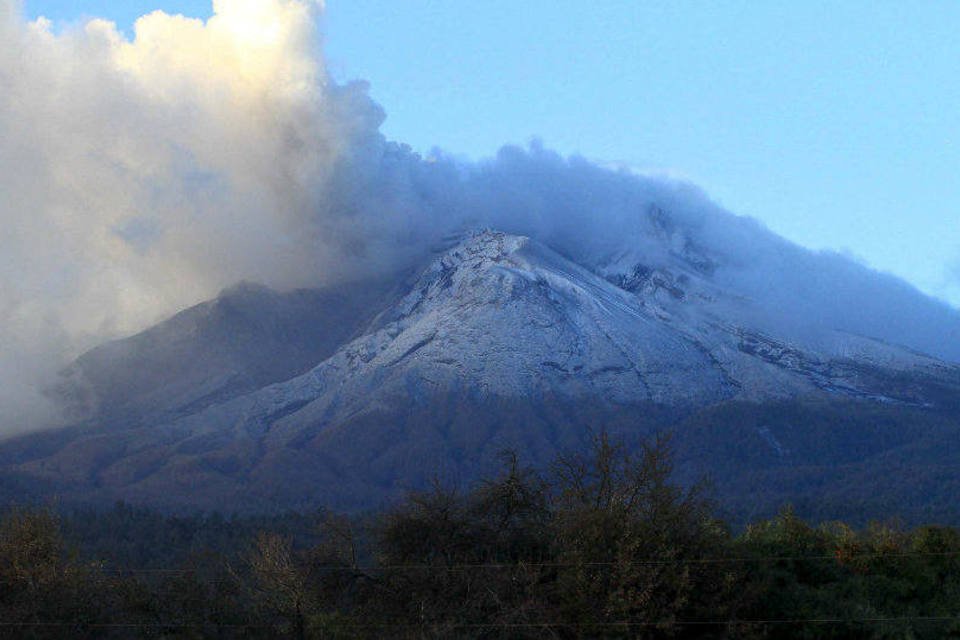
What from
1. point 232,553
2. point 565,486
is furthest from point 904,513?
point 565,486

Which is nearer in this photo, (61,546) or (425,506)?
(425,506)

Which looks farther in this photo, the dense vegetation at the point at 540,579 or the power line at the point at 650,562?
the power line at the point at 650,562

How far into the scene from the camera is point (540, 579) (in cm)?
3200

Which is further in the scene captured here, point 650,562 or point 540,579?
point 540,579

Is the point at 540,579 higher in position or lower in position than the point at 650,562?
lower

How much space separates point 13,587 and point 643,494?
18658 mm

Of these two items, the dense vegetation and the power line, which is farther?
the power line

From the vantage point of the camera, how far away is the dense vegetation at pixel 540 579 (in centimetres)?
3022

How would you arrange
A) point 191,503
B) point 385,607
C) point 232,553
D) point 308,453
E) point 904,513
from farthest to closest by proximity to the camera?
point 308,453 → point 191,503 → point 904,513 → point 232,553 → point 385,607

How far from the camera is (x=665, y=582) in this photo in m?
30.0

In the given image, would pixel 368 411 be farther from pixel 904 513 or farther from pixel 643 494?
pixel 643 494

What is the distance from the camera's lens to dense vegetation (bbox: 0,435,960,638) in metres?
30.2

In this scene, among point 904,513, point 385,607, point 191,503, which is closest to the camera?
point 385,607

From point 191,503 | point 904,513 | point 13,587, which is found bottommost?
point 904,513
